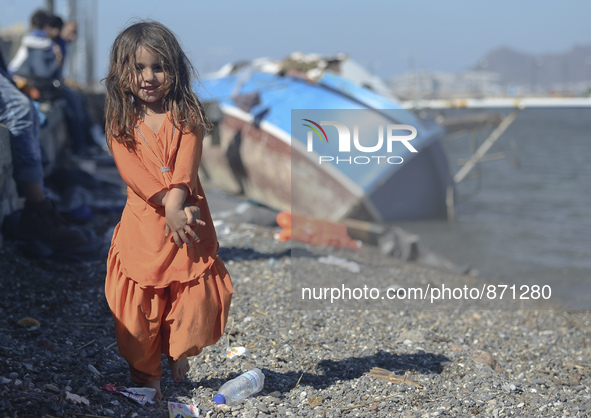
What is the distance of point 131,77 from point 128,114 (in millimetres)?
146

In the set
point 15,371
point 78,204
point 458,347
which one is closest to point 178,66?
point 15,371

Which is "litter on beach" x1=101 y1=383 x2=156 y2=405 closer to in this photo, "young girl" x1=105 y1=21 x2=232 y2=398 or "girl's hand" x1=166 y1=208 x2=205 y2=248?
"young girl" x1=105 y1=21 x2=232 y2=398

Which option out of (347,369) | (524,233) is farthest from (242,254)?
(524,233)

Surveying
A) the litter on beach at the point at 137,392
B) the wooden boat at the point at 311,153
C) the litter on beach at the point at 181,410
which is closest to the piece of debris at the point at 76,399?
the litter on beach at the point at 137,392

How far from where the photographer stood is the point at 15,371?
8.71ft

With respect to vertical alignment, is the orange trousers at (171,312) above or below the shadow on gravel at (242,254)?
above

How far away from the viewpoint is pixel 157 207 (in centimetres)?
248

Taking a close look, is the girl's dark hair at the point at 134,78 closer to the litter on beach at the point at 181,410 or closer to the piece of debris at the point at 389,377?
the litter on beach at the point at 181,410

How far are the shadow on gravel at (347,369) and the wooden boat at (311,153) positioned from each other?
3835 millimetres

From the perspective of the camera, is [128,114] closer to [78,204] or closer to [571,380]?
[571,380]

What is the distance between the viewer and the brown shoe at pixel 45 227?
4.39 m

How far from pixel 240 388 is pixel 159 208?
0.95m

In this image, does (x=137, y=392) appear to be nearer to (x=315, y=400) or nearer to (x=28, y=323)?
(x=315, y=400)

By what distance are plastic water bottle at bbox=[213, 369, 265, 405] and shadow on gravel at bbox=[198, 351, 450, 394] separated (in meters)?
0.07
